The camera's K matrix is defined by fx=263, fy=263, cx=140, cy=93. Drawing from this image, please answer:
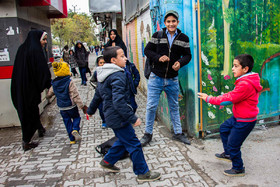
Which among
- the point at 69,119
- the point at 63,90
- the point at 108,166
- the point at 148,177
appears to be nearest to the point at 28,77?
the point at 63,90

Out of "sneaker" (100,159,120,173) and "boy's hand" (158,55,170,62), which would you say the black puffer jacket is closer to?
"boy's hand" (158,55,170,62)

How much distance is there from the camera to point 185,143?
423 cm

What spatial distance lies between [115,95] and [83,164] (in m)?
1.44

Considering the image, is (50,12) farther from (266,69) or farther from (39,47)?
(266,69)

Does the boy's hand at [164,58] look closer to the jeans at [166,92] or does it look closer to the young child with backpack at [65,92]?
the jeans at [166,92]

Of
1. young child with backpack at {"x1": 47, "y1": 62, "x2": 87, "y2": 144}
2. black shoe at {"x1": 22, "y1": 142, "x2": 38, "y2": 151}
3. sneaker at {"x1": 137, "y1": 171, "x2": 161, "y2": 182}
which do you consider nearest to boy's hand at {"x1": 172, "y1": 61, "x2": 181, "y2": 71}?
sneaker at {"x1": 137, "y1": 171, "x2": 161, "y2": 182}

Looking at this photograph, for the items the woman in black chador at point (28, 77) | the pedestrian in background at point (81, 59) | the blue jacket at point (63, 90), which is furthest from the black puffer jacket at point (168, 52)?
the pedestrian in background at point (81, 59)

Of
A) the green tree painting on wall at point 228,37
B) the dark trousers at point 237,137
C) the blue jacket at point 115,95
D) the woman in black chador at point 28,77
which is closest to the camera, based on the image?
the blue jacket at point 115,95

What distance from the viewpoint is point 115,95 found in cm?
288

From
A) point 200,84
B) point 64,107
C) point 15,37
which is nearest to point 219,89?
point 200,84

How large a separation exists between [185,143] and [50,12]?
6.77 meters

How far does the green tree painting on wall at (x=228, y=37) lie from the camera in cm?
409

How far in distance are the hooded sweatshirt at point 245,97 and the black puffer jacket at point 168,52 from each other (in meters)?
1.06

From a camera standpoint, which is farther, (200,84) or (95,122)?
(95,122)
